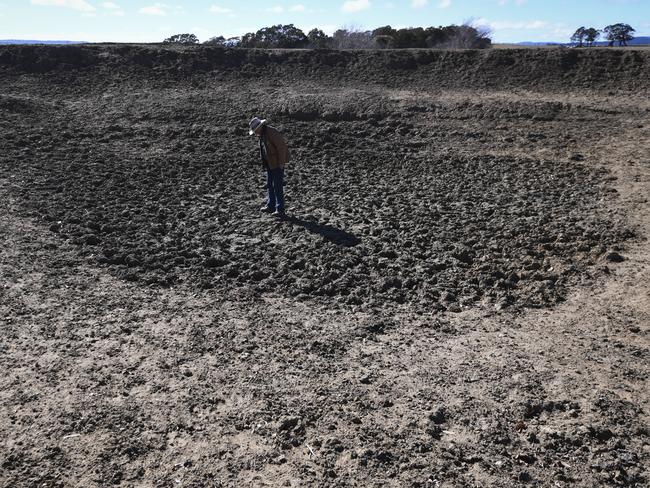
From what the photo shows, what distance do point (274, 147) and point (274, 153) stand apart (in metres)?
0.09

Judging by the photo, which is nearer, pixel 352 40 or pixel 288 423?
pixel 288 423

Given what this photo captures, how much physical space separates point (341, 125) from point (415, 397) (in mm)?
11788

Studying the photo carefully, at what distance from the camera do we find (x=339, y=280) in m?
6.77

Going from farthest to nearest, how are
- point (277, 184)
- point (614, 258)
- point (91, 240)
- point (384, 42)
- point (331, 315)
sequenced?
point (384, 42) → point (277, 184) → point (91, 240) → point (614, 258) → point (331, 315)

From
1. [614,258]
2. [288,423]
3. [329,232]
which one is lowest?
[288,423]

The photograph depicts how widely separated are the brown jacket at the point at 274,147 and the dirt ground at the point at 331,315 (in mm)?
905

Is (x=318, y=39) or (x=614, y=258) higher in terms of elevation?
(x=318, y=39)

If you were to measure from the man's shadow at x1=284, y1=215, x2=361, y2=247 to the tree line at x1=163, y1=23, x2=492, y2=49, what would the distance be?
1940 centimetres

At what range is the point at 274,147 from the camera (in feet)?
28.2

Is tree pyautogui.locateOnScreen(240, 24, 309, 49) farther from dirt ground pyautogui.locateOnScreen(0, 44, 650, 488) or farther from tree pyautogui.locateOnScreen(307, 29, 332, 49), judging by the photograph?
dirt ground pyautogui.locateOnScreen(0, 44, 650, 488)

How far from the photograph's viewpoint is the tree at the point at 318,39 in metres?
28.0

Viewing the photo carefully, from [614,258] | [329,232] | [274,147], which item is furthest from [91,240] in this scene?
[614,258]

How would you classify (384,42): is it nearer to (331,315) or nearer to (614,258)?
(614,258)

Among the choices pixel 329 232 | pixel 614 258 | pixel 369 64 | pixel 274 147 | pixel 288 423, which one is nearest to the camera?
pixel 288 423
